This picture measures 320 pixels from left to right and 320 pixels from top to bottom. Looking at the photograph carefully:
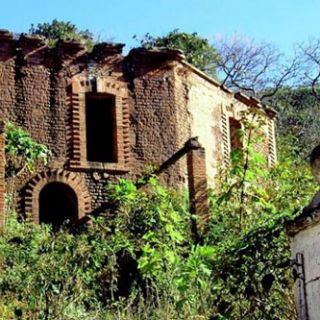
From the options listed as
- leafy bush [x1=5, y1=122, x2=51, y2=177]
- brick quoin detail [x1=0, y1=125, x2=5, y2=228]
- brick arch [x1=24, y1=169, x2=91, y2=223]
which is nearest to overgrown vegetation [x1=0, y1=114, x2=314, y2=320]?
brick quoin detail [x1=0, y1=125, x2=5, y2=228]

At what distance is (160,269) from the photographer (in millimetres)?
13359

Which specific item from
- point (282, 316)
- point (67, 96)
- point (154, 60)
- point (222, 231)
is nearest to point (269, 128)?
point (154, 60)

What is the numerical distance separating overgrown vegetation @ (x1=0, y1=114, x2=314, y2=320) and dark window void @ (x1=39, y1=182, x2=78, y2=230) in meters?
0.85

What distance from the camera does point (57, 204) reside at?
20391 mm

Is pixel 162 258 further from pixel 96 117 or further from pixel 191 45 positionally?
pixel 191 45

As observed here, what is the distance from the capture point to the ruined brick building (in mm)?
19656

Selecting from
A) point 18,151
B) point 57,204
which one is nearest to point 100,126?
point 57,204

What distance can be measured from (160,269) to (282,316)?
675 centimetres

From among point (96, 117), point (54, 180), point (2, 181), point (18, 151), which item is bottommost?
point (2, 181)

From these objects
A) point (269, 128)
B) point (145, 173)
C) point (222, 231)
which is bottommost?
point (222, 231)

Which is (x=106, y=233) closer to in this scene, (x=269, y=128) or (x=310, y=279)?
(x=269, y=128)

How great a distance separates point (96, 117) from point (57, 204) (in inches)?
95.4

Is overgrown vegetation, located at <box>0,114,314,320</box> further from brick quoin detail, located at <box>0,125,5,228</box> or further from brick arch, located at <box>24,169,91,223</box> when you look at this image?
brick arch, located at <box>24,169,91,223</box>

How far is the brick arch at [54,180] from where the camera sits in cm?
1900
